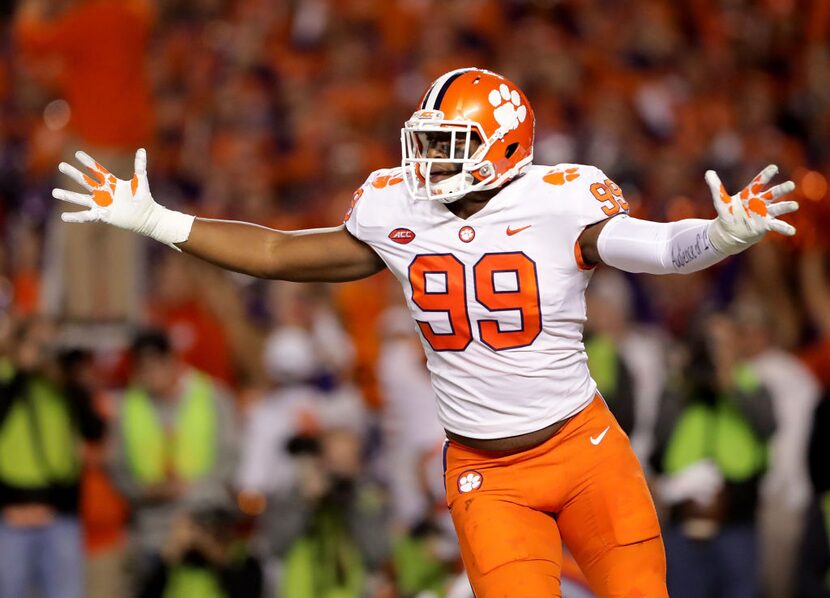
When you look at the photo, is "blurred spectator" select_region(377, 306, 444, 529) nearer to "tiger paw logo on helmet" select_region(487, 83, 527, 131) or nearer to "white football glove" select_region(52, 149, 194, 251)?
"white football glove" select_region(52, 149, 194, 251)

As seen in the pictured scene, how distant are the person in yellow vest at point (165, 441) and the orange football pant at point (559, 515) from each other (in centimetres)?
292

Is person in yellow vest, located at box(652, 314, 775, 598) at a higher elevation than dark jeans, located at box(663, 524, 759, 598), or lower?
higher

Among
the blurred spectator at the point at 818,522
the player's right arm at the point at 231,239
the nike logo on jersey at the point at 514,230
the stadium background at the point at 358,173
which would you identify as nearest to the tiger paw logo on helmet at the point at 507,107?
the nike logo on jersey at the point at 514,230

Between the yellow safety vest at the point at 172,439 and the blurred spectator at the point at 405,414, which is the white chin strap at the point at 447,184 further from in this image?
the blurred spectator at the point at 405,414

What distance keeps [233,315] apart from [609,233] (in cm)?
476

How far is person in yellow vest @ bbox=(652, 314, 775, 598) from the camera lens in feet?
20.8

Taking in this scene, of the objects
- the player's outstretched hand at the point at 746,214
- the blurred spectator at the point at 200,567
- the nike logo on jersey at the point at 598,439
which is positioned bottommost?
the blurred spectator at the point at 200,567

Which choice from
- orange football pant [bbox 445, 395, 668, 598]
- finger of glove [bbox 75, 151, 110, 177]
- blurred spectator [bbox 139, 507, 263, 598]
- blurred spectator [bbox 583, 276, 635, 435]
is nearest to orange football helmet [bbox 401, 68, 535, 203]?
orange football pant [bbox 445, 395, 668, 598]

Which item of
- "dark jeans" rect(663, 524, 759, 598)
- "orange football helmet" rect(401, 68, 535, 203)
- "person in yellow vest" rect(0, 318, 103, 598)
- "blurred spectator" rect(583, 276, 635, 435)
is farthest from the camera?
"blurred spectator" rect(583, 276, 635, 435)

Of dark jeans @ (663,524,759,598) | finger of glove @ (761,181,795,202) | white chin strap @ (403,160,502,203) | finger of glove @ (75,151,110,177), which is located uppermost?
finger of glove @ (75,151,110,177)

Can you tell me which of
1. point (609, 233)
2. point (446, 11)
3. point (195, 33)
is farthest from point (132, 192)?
point (195, 33)

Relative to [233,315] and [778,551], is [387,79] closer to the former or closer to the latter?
[233,315]

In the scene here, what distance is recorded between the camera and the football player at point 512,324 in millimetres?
3725

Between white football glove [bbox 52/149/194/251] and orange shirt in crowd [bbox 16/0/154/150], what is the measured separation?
9.93ft
